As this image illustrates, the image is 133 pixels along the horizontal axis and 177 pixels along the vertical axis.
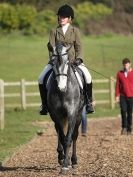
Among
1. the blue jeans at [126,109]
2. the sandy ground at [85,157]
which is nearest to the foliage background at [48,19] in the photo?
the blue jeans at [126,109]

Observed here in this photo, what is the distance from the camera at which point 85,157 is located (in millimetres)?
14750

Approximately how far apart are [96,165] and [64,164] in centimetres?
116

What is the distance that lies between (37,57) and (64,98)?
37521 millimetres

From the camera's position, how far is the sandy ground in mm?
12209

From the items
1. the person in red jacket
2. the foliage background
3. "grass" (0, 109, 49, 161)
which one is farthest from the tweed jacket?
the foliage background

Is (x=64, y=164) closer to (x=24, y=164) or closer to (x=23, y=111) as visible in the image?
(x=24, y=164)

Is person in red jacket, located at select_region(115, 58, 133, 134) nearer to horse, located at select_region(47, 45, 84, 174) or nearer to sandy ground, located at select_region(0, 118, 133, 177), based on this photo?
sandy ground, located at select_region(0, 118, 133, 177)

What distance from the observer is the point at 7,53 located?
50.8 metres

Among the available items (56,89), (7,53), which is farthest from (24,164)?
(7,53)

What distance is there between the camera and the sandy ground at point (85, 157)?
1221cm

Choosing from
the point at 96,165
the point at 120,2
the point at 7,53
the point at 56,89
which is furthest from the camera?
the point at 120,2

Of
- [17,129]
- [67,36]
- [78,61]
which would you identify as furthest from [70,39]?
[17,129]

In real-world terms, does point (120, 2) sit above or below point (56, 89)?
above

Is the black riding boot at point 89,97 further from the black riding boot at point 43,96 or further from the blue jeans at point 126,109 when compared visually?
the blue jeans at point 126,109
